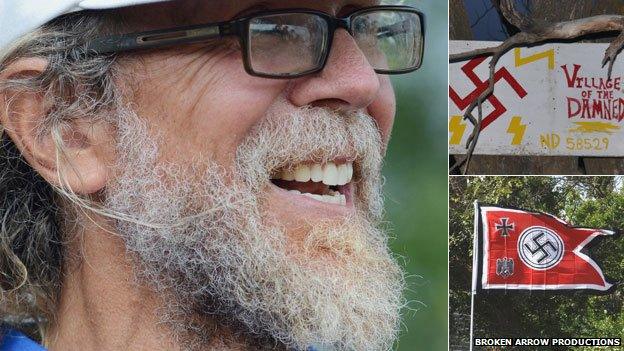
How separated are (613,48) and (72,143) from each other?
2562 millimetres

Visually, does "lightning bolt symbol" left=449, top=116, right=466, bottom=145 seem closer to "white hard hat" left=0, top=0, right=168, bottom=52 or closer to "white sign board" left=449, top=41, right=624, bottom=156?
"white sign board" left=449, top=41, right=624, bottom=156

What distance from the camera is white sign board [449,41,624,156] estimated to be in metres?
3.24

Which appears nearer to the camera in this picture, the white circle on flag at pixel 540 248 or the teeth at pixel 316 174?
the teeth at pixel 316 174

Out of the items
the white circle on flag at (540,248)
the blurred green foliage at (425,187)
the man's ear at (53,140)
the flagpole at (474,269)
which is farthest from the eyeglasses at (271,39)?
the white circle on flag at (540,248)

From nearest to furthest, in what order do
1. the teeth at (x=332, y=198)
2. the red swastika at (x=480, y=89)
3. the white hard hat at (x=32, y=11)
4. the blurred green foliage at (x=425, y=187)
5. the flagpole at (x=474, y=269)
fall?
the white hard hat at (x=32, y=11), the teeth at (x=332, y=198), the blurred green foliage at (x=425, y=187), the red swastika at (x=480, y=89), the flagpole at (x=474, y=269)

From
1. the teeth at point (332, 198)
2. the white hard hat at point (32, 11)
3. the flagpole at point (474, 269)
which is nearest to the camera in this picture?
the white hard hat at point (32, 11)

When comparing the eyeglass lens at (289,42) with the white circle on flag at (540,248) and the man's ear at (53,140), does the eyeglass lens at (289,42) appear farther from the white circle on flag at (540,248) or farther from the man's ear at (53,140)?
the white circle on flag at (540,248)

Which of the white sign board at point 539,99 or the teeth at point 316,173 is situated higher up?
the teeth at point 316,173

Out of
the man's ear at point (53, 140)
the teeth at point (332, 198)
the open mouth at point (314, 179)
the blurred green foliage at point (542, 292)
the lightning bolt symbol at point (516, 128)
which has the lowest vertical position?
the blurred green foliage at point (542, 292)

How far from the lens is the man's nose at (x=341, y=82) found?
4.54 feet

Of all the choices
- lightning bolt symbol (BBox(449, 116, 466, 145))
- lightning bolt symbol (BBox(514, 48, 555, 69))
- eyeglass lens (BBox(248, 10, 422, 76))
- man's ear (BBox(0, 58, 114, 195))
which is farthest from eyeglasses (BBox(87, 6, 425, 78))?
lightning bolt symbol (BBox(514, 48, 555, 69))

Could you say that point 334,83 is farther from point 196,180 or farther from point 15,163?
point 15,163

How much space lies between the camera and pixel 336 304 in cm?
142

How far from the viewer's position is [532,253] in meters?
3.42
